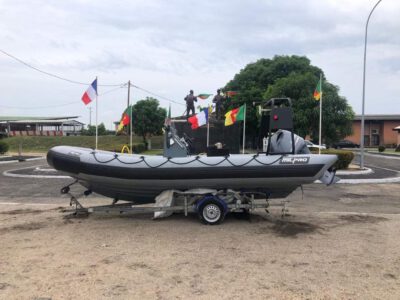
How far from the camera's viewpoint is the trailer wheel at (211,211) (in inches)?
273

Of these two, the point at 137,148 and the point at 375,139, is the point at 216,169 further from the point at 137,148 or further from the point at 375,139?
the point at 375,139

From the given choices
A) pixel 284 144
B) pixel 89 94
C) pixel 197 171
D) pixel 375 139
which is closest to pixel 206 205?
pixel 197 171

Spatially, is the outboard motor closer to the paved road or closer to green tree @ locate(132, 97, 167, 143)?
the paved road

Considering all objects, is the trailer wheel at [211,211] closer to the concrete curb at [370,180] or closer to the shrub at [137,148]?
the concrete curb at [370,180]

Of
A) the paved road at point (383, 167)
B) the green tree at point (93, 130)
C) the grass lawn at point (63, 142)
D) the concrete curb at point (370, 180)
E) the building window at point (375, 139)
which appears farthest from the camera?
the green tree at point (93, 130)

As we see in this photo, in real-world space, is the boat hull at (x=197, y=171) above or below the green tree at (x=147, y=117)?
below

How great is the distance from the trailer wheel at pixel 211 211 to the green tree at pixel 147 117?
36.3m

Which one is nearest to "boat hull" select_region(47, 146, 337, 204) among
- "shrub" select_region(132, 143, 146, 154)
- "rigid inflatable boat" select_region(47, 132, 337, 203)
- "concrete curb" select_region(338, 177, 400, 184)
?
"rigid inflatable boat" select_region(47, 132, 337, 203)

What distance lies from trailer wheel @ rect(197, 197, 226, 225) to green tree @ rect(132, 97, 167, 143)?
36.3 metres

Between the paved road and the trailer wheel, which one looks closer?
the trailer wheel

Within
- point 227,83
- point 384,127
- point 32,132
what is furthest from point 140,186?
point 32,132

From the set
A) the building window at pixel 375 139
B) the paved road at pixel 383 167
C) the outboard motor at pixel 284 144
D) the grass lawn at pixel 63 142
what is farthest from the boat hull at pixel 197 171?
the building window at pixel 375 139

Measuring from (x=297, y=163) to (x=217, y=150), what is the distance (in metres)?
1.58

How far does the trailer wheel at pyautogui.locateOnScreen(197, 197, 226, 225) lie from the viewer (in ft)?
22.8
